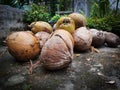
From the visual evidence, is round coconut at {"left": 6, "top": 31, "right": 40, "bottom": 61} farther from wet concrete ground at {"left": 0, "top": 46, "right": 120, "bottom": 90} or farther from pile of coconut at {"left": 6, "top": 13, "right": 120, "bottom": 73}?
wet concrete ground at {"left": 0, "top": 46, "right": 120, "bottom": 90}

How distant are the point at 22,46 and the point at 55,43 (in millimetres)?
593

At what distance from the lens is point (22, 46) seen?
10.1ft

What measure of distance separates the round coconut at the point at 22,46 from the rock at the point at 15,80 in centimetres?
53

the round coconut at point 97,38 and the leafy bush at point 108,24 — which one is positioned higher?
the leafy bush at point 108,24

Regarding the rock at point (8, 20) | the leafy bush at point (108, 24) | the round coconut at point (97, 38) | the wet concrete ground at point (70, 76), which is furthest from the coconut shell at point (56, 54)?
the leafy bush at point (108, 24)

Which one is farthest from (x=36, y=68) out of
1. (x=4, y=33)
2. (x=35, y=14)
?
(x=35, y=14)

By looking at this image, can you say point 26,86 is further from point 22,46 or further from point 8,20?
point 8,20

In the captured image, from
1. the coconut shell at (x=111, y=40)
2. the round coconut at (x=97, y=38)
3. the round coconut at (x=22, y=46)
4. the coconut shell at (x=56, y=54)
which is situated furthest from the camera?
the coconut shell at (x=111, y=40)

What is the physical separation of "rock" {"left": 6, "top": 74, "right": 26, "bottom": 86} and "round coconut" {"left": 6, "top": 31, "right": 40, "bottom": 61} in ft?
1.74

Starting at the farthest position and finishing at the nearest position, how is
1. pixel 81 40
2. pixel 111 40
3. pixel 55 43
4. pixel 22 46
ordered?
pixel 111 40 → pixel 81 40 → pixel 22 46 → pixel 55 43

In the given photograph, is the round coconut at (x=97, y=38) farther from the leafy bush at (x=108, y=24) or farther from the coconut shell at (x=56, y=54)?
the coconut shell at (x=56, y=54)

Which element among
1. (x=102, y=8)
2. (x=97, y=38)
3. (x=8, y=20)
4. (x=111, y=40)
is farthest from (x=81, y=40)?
(x=102, y=8)

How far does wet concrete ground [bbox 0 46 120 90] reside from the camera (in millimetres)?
2268

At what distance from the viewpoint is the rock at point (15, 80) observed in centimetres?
238
